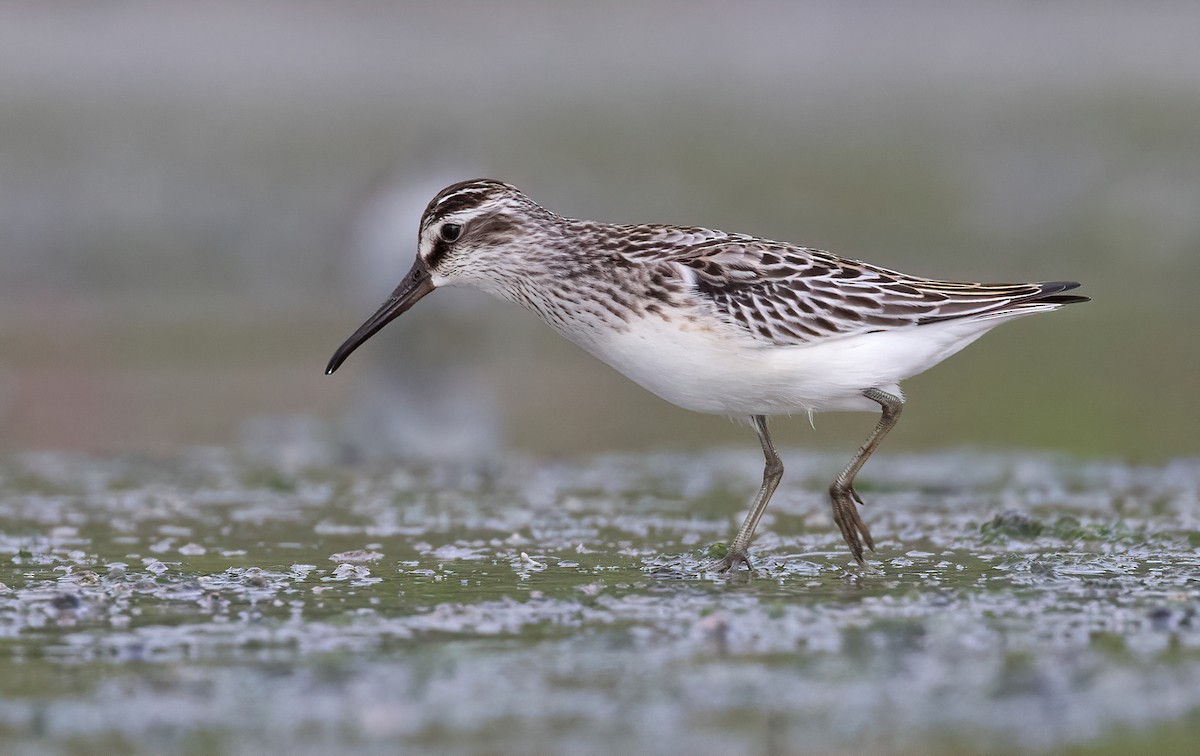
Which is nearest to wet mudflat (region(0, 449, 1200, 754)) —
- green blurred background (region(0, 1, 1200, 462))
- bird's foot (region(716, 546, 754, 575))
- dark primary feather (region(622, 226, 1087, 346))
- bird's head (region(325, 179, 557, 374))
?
bird's foot (region(716, 546, 754, 575))

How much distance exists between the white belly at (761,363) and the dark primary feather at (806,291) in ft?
0.24

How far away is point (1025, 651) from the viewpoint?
632 centimetres

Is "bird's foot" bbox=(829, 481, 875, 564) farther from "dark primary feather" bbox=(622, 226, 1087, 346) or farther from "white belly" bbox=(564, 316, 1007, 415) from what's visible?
"dark primary feather" bbox=(622, 226, 1087, 346)

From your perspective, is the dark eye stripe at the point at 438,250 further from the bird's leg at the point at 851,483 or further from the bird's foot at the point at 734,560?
the bird's leg at the point at 851,483

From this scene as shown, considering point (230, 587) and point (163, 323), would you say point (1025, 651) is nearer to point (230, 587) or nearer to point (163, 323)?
point (230, 587)

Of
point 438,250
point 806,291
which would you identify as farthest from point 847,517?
point 438,250

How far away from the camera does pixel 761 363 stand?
8.07 metres

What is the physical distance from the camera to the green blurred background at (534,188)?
1612 centimetres

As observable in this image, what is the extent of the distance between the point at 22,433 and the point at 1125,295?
1379 cm

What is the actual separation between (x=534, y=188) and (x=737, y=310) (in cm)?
2053

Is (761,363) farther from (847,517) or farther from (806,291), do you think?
(847,517)

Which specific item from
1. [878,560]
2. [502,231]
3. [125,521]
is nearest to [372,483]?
[125,521]

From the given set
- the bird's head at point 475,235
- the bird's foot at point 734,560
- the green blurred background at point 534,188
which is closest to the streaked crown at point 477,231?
the bird's head at point 475,235

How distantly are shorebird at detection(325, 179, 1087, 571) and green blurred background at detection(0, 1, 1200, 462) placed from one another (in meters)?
5.37
